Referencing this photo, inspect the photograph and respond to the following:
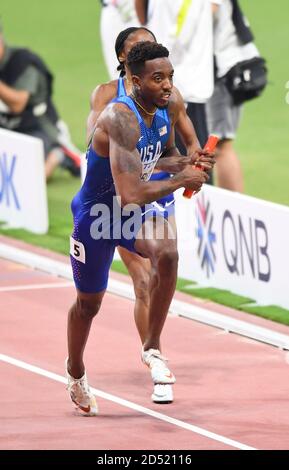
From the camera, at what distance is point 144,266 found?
1098 centimetres

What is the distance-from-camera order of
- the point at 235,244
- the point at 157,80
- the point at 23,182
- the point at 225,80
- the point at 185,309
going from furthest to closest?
the point at 23,182, the point at 225,80, the point at 235,244, the point at 185,309, the point at 157,80

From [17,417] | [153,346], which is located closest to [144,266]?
[153,346]

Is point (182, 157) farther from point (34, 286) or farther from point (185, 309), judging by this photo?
point (34, 286)

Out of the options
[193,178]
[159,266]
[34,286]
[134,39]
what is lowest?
[34,286]

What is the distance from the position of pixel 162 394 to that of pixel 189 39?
16.7 feet

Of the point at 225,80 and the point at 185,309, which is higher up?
the point at 225,80

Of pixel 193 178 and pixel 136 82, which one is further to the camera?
pixel 136 82

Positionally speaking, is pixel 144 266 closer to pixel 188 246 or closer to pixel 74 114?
pixel 188 246

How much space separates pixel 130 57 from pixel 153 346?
201cm

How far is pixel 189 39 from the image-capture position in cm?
1441

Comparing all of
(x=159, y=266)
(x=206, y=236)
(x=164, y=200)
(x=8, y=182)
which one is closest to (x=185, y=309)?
(x=206, y=236)

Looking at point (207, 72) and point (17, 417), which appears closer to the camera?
point (17, 417)

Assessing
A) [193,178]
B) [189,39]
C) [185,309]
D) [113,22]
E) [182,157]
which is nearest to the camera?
[193,178]

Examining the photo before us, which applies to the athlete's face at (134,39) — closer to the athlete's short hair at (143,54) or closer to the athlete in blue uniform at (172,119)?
the athlete in blue uniform at (172,119)
